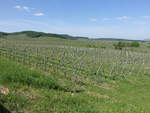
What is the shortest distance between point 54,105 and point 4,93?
2.05 meters

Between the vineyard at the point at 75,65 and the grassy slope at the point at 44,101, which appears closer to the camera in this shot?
the grassy slope at the point at 44,101

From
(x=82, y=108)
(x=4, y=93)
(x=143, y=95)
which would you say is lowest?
(x=143, y=95)

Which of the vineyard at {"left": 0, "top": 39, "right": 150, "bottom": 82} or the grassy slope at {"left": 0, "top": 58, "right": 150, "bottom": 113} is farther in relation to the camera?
the vineyard at {"left": 0, "top": 39, "right": 150, "bottom": 82}

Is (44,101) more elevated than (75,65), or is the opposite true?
(44,101)

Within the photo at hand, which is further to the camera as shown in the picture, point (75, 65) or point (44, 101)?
point (75, 65)

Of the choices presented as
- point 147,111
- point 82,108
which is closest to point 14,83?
point 82,108

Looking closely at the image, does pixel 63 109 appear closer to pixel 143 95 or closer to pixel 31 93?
pixel 31 93

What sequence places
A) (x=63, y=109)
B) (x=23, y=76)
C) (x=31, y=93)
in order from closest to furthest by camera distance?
(x=63, y=109) → (x=31, y=93) → (x=23, y=76)

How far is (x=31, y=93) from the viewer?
7691mm

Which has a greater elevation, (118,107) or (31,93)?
(31,93)

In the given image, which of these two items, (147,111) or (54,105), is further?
(147,111)

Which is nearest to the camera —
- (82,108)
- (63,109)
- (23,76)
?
(63,109)

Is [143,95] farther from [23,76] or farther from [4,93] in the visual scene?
[4,93]

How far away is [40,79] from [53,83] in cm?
79
